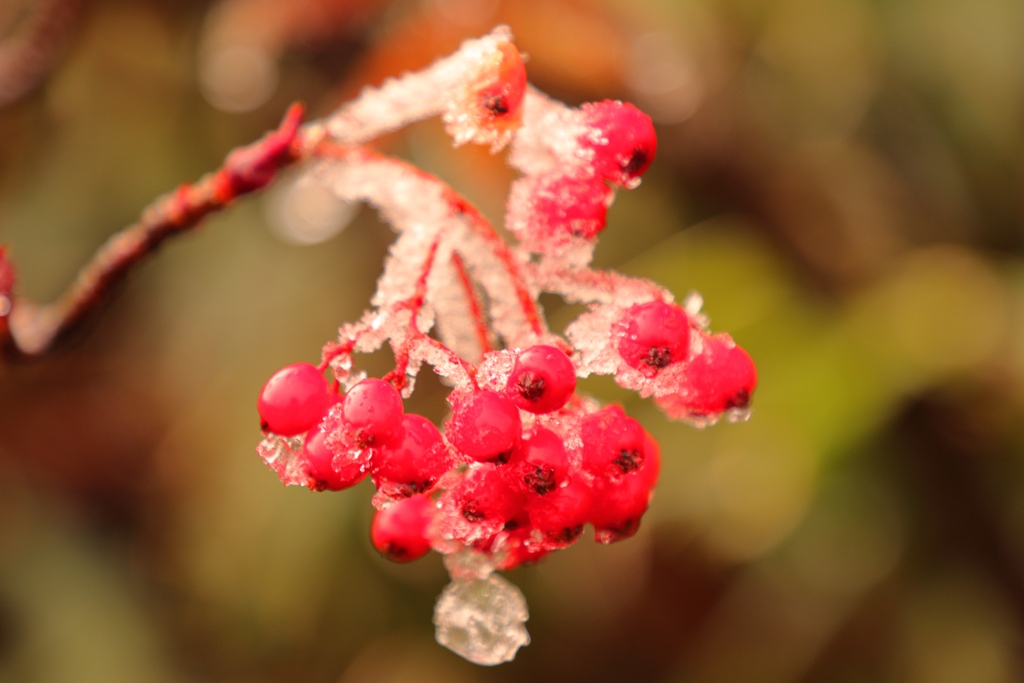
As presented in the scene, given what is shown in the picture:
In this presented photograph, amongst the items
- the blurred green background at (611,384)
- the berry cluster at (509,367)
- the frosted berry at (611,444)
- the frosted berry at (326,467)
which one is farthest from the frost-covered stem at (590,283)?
the blurred green background at (611,384)

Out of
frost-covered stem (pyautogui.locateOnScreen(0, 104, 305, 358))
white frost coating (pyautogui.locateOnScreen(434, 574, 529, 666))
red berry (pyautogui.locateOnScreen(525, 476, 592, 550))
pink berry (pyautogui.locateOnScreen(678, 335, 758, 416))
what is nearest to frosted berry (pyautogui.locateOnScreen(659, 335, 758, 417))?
pink berry (pyautogui.locateOnScreen(678, 335, 758, 416))

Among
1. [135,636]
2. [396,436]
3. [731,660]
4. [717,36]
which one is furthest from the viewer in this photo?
[135,636]

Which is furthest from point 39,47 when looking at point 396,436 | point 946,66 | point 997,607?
point 997,607

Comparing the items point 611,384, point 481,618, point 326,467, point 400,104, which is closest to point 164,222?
point 400,104

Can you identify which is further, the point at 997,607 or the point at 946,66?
the point at 946,66

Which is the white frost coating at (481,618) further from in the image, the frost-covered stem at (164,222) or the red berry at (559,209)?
the frost-covered stem at (164,222)

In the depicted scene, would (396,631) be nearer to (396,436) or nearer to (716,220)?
(716,220)

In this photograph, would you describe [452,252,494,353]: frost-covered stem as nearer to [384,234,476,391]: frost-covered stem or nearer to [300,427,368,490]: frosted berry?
[384,234,476,391]: frost-covered stem
